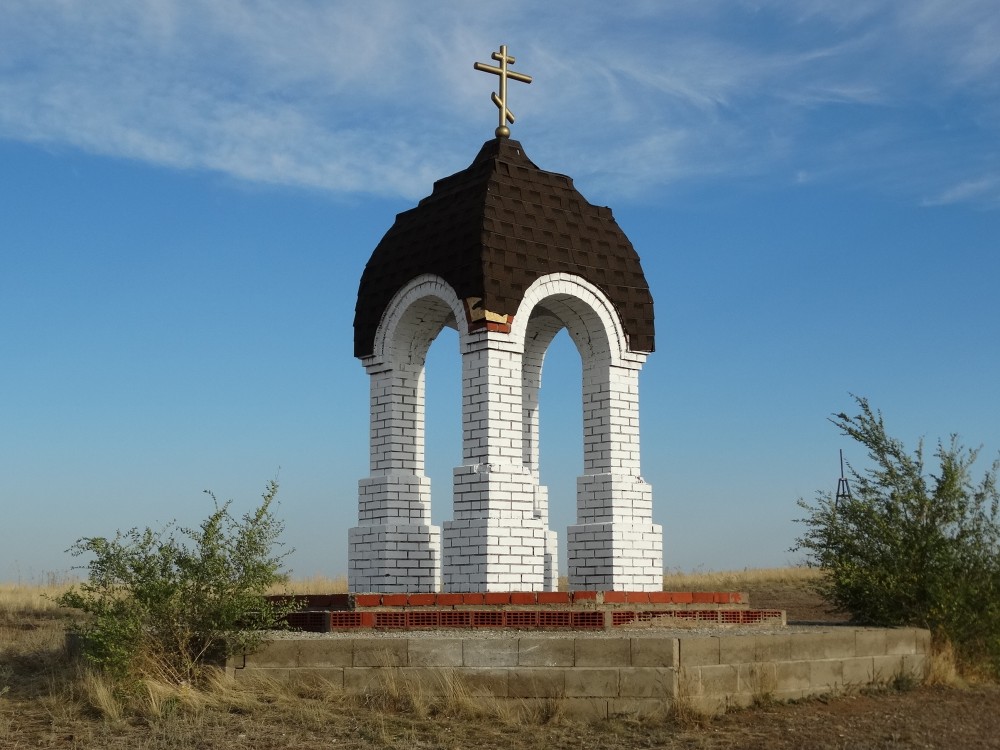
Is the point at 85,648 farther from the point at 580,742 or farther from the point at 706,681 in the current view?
the point at 706,681

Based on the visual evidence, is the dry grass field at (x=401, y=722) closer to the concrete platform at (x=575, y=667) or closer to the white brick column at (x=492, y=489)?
the concrete platform at (x=575, y=667)

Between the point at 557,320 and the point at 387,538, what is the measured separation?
4.37m

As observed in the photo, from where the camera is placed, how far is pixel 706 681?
10.9m

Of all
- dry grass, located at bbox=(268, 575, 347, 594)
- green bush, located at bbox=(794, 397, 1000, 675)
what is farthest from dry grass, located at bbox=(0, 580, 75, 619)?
green bush, located at bbox=(794, 397, 1000, 675)

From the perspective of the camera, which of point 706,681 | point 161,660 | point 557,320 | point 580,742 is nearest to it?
point 580,742

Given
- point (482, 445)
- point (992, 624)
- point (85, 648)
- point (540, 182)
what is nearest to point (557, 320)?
point (540, 182)

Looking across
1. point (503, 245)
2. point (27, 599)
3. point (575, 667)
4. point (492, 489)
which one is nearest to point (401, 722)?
point (575, 667)

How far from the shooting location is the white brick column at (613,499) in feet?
50.2

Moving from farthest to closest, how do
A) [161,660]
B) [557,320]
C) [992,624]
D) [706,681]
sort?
1. [557,320]
2. [992,624]
3. [161,660]
4. [706,681]

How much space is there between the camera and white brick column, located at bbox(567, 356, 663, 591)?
15.3m

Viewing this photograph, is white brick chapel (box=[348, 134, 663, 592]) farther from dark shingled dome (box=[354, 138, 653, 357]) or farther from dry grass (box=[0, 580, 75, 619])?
dry grass (box=[0, 580, 75, 619])

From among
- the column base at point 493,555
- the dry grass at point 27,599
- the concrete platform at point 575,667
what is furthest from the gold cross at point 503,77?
the dry grass at point 27,599

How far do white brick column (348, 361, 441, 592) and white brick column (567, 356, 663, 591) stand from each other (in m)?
2.11

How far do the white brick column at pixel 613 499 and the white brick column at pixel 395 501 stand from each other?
6.91 ft
